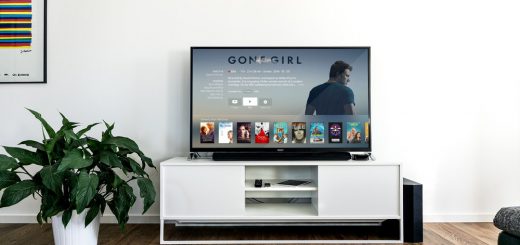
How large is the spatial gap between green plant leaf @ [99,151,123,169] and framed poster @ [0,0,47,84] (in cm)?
124

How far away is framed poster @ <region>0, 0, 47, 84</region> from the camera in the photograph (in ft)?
9.03

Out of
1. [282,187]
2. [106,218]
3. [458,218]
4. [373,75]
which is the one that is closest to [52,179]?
[106,218]

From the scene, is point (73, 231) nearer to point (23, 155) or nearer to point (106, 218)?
point (23, 155)

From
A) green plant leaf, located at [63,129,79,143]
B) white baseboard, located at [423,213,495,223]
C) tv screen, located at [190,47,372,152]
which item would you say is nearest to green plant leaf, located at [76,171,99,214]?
green plant leaf, located at [63,129,79,143]

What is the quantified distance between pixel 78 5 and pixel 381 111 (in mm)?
2481

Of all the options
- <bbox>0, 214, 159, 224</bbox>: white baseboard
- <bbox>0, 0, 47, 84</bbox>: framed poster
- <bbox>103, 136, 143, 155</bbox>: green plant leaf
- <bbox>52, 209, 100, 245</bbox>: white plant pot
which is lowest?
Answer: <bbox>0, 214, 159, 224</bbox>: white baseboard

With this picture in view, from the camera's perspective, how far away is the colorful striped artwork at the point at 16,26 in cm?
275

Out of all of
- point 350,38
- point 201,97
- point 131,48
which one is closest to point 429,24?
point 350,38

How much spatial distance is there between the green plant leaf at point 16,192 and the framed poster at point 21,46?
121cm

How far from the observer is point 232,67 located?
2504 millimetres

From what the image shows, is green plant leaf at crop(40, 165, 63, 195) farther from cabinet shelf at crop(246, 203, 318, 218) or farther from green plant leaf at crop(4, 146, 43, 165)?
cabinet shelf at crop(246, 203, 318, 218)

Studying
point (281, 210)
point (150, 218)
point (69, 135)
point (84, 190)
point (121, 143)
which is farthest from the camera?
point (150, 218)

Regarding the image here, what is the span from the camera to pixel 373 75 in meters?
2.77

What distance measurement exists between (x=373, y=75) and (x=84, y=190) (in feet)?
6.97
